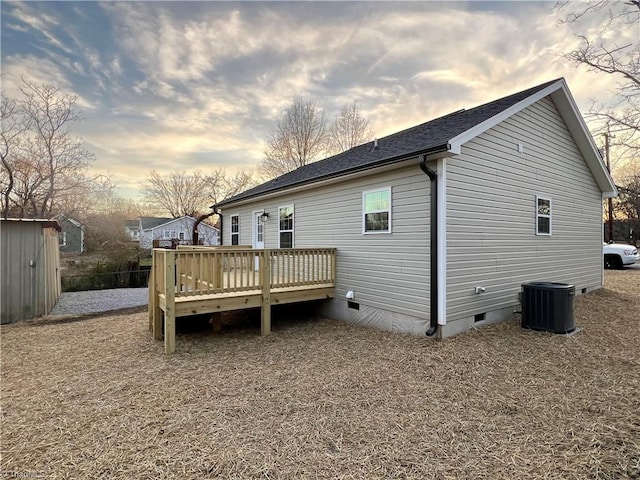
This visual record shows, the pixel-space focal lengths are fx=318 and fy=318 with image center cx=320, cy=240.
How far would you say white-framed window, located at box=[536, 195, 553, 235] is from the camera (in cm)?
723

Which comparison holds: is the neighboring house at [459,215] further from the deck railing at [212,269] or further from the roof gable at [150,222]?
the roof gable at [150,222]

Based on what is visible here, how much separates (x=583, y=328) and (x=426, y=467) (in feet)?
17.4

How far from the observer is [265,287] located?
599 centimetres

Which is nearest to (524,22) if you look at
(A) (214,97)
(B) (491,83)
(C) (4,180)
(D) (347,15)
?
(B) (491,83)

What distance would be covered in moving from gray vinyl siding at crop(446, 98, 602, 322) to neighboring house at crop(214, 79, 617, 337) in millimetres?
28

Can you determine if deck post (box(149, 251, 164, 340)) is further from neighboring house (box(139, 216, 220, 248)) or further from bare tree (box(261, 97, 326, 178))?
neighboring house (box(139, 216, 220, 248))

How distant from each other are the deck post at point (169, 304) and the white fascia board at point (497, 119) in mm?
4754

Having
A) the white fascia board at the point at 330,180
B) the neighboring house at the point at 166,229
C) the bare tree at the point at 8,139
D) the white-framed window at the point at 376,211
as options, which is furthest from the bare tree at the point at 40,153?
the white-framed window at the point at 376,211

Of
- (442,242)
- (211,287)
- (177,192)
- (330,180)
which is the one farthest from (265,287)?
(177,192)

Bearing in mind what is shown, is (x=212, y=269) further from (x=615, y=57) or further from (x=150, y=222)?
(x=150, y=222)

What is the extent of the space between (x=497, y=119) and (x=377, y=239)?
3.10 meters

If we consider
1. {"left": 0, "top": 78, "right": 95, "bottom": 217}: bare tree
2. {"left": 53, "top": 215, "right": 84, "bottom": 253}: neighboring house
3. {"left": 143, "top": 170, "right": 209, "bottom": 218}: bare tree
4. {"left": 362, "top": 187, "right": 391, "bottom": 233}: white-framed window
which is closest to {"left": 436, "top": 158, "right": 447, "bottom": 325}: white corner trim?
{"left": 362, "top": 187, "right": 391, "bottom": 233}: white-framed window

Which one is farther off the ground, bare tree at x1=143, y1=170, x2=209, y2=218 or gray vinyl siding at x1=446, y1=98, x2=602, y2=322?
bare tree at x1=143, y1=170, x2=209, y2=218

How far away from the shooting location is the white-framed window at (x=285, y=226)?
352 inches
